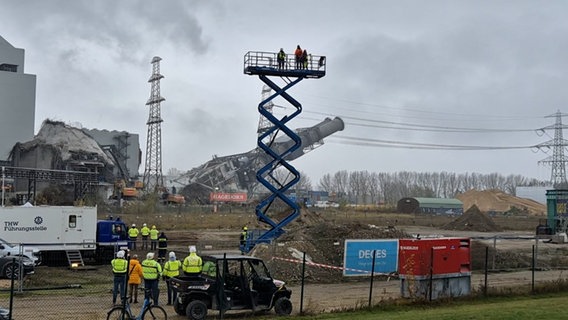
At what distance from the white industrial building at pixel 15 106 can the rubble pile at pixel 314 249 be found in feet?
245

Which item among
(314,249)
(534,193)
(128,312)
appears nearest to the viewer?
(128,312)

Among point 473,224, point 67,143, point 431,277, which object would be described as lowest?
point 473,224

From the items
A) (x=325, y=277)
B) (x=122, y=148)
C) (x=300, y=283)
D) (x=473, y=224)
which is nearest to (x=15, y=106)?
(x=122, y=148)

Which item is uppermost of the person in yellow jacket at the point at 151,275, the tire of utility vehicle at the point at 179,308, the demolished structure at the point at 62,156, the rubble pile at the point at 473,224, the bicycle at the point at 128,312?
the demolished structure at the point at 62,156

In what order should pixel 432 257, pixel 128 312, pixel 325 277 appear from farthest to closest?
pixel 325 277 → pixel 432 257 → pixel 128 312

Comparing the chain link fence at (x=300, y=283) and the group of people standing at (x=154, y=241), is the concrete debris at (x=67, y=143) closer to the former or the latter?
the group of people standing at (x=154, y=241)

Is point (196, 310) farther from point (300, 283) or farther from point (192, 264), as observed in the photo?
point (300, 283)

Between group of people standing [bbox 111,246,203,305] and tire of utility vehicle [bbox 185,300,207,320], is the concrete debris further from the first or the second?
tire of utility vehicle [bbox 185,300,207,320]

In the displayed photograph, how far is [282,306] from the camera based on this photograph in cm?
1708

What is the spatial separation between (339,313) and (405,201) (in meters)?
109

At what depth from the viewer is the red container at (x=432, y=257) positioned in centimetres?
2017

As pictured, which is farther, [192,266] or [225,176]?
[225,176]

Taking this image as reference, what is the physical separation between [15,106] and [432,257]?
9064 cm

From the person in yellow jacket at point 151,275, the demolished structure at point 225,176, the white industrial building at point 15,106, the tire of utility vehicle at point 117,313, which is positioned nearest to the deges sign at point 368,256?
the person in yellow jacket at point 151,275
